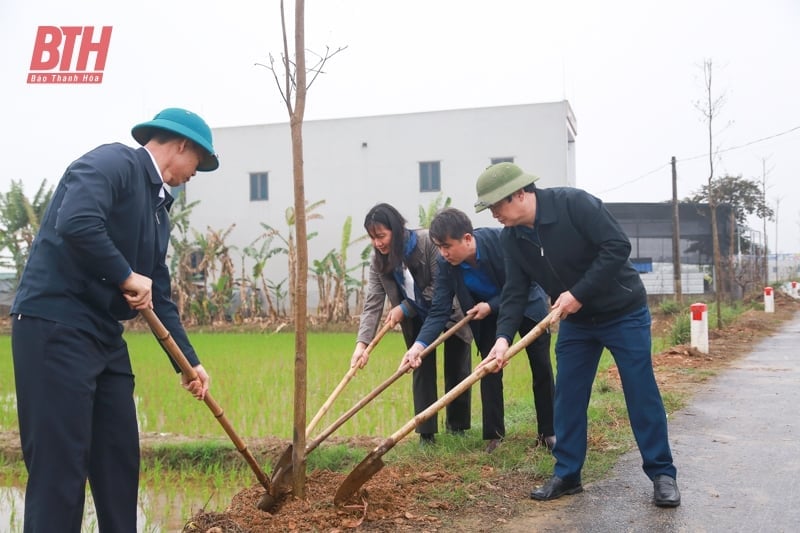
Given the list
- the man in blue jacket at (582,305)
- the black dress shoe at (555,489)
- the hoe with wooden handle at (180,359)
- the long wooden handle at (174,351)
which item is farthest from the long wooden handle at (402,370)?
the black dress shoe at (555,489)

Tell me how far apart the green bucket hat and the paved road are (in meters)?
2.10

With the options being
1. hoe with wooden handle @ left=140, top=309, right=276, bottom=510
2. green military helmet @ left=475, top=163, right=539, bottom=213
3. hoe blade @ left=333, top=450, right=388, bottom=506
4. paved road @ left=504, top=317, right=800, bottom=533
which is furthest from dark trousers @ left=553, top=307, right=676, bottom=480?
hoe with wooden handle @ left=140, top=309, right=276, bottom=510

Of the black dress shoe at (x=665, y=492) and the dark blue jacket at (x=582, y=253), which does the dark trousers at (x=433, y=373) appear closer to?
the dark blue jacket at (x=582, y=253)

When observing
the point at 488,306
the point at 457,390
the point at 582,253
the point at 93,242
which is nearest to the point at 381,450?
the point at 457,390

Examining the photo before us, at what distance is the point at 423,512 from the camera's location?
3514 millimetres

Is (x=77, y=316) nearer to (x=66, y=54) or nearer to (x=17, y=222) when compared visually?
(x=66, y=54)

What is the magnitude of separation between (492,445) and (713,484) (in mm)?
1292

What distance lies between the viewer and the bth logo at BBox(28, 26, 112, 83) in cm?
1004

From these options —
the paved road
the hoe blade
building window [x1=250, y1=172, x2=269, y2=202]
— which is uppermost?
building window [x1=250, y1=172, x2=269, y2=202]

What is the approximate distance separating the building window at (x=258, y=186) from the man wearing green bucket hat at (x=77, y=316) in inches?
836

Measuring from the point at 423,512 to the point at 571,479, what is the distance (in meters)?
0.79

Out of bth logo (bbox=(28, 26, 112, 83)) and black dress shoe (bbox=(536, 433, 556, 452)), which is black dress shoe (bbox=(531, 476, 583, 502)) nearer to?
black dress shoe (bbox=(536, 433, 556, 452))

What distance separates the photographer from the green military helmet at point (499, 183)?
A: 3.52m

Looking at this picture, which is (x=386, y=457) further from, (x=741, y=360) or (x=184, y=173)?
(x=741, y=360)
